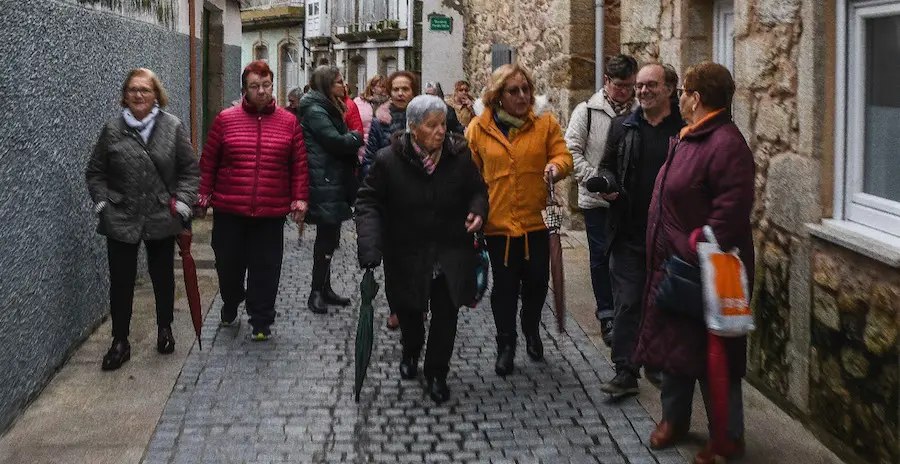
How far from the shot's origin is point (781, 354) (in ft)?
17.4

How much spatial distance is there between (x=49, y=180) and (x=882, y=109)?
390 cm

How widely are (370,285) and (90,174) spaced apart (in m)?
1.67

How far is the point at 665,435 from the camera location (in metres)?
4.68

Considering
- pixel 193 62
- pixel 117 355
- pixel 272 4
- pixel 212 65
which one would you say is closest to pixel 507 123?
pixel 117 355

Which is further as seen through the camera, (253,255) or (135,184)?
(253,255)

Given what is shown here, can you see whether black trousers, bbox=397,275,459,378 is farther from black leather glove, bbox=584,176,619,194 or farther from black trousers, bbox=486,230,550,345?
black leather glove, bbox=584,176,619,194

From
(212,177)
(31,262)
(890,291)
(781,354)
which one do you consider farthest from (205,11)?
(890,291)

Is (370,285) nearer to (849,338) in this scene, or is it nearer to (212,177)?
(212,177)

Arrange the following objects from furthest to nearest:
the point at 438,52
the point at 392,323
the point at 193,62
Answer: the point at 438,52
the point at 193,62
the point at 392,323

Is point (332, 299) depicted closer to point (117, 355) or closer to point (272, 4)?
point (117, 355)

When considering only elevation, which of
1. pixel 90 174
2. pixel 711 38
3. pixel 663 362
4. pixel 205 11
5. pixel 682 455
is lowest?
pixel 682 455

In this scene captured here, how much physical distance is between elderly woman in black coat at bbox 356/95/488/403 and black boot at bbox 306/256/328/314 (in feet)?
6.92

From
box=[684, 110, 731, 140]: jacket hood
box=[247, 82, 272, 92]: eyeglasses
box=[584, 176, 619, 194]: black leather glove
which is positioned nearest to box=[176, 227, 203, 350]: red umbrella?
box=[247, 82, 272, 92]: eyeglasses

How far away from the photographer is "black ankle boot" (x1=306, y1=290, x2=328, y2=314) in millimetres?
7543
